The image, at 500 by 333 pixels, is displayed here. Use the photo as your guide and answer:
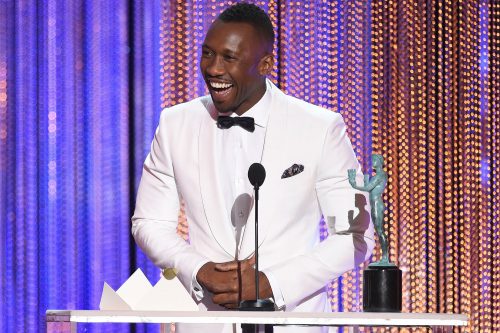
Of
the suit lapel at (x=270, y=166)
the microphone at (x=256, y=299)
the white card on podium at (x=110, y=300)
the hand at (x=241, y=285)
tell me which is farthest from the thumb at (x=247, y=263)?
the white card on podium at (x=110, y=300)

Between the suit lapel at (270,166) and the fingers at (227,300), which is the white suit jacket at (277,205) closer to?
the suit lapel at (270,166)

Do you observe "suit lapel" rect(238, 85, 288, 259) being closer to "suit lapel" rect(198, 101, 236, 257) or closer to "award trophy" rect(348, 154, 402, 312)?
"suit lapel" rect(198, 101, 236, 257)

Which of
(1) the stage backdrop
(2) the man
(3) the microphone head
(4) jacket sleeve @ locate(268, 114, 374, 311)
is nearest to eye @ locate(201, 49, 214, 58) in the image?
(2) the man

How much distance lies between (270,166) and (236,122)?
0.19 metres

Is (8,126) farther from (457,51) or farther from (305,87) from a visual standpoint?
(457,51)

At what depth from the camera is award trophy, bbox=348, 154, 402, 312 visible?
261cm

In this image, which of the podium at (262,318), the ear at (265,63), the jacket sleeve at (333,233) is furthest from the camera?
the ear at (265,63)

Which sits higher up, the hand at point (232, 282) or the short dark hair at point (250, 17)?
the short dark hair at point (250, 17)

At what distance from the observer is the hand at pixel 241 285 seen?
281 centimetres

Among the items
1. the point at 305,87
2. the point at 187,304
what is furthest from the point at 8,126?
the point at 187,304

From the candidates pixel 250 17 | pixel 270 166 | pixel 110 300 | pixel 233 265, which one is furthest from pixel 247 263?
pixel 250 17

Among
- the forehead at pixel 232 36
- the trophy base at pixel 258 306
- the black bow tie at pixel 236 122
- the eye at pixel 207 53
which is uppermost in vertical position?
the forehead at pixel 232 36

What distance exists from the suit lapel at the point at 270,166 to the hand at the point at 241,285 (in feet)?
0.46

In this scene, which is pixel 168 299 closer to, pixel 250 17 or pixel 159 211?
pixel 159 211
